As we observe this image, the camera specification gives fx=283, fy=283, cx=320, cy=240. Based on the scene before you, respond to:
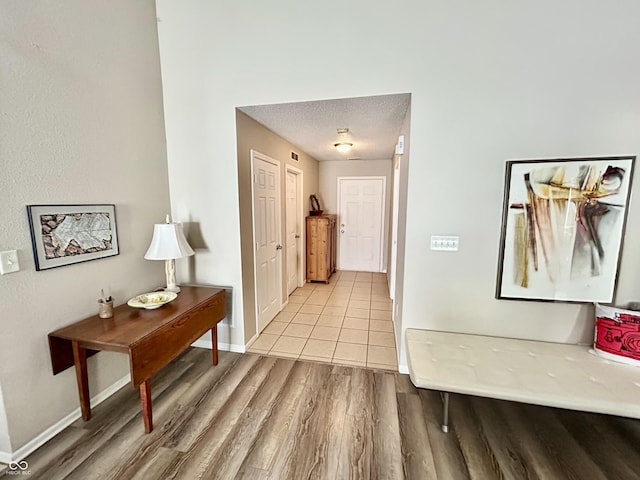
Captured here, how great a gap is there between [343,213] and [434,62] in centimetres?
390

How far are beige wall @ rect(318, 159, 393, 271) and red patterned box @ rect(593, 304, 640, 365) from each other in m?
3.69

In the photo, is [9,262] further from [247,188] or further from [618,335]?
[618,335]

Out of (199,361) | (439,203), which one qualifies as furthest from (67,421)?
(439,203)

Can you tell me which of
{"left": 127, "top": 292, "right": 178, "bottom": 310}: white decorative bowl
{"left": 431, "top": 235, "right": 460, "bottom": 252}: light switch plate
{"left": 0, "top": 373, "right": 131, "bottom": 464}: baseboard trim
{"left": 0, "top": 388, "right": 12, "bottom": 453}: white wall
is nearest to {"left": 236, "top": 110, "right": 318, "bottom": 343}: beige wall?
{"left": 127, "top": 292, "right": 178, "bottom": 310}: white decorative bowl

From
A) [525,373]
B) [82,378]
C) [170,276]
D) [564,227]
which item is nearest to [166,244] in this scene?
[170,276]

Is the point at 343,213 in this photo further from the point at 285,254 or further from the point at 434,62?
the point at 434,62

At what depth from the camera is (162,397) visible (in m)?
2.13

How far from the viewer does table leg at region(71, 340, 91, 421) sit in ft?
5.80

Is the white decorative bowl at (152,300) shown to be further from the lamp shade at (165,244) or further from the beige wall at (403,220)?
the beige wall at (403,220)

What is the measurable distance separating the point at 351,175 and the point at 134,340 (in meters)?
4.79

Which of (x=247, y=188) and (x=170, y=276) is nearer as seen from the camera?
(x=170, y=276)

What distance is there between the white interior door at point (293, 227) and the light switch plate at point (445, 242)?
7.50 ft

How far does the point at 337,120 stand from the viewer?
285cm

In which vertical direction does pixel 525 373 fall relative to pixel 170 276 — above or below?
below
